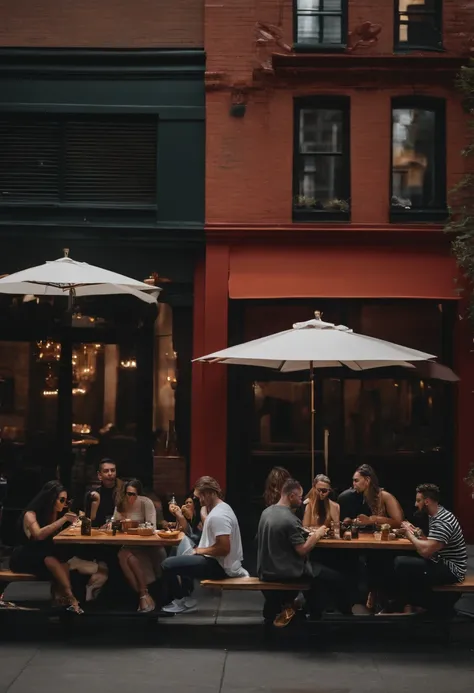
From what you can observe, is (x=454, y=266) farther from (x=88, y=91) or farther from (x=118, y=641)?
(x=118, y=641)

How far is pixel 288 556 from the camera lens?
35.0ft

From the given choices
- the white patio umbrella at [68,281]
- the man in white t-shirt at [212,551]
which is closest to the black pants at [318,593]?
the man in white t-shirt at [212,551]

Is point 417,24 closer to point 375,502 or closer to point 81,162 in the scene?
point 81,162

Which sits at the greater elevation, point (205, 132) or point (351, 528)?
point (205, 132)

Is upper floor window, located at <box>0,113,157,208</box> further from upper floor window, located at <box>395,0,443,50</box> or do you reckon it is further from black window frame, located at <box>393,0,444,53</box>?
upper floor window, located at <box>395,0,443,50</box>

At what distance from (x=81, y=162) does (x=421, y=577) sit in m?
8.95

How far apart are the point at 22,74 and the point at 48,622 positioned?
9137mm

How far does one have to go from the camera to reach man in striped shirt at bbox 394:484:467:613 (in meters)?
10.6

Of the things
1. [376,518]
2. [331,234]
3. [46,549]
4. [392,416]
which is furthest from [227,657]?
[331,234]

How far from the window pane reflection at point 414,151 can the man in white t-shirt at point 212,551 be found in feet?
24.2

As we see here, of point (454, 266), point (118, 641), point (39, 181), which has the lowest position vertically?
point (118, 641)

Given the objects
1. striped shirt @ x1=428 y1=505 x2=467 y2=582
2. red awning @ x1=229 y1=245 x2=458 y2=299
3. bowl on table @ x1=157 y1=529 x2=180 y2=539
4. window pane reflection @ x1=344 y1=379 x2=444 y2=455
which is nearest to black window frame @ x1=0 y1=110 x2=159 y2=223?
red awning @ x1=229 y1=245 x2=458 y2=299

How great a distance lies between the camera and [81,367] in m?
16.5

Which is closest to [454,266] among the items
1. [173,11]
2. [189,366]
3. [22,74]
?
[189,366]
